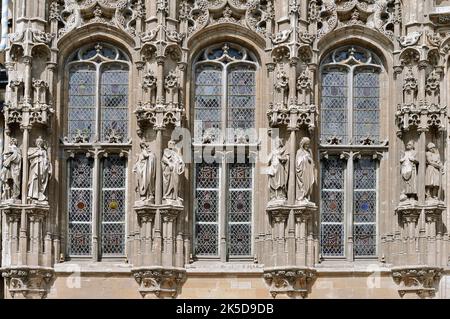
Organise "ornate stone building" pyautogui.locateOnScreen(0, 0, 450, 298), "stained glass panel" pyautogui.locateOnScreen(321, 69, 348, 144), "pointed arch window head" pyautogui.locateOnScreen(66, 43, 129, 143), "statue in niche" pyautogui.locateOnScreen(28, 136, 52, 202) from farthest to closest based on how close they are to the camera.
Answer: "stained glass panel" pyautogui.locateOnScreen(321, 69, 348, 144)
"pointed arch window head" pyautogui.locateOnScreen(66, 43, 129, 143)
"ornate stone building" pyautogui.locateOnScreen(0, 0, 450, 298)
"statue in niche" pyautogui.locateOnScreen(28, 136, 52, 202)

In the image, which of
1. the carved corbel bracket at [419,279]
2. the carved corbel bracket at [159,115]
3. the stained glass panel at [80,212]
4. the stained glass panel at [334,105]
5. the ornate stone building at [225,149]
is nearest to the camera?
the carved corbel bracket at [419,279]

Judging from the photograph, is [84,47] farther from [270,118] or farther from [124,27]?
[270,118]

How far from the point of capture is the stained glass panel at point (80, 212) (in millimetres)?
37250

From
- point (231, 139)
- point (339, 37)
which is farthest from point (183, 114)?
point (339, 37)

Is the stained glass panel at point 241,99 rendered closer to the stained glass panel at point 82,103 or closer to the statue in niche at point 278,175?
the statue in niche at point 278,175

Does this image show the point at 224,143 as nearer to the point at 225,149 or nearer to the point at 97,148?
the point at 225,149

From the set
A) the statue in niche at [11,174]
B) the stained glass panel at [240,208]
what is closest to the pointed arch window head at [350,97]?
the stained glass panel at [240,208]

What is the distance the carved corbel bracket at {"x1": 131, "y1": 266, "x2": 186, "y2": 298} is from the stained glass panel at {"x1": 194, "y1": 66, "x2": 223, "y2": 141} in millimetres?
3359

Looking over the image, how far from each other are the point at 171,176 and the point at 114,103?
2.56 m

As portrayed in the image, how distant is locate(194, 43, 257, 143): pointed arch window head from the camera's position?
37.7 m

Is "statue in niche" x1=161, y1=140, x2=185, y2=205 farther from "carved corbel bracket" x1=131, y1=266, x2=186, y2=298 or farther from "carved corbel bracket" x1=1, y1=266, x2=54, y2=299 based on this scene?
"carved corbel bracket" x1=1, y1=266, x2=54, y2=299

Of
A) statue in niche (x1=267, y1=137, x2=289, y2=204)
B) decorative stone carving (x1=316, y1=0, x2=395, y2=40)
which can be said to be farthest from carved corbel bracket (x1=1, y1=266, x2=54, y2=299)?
decorative stone carving (x1=316, y1=0, x2=395, y2=40)

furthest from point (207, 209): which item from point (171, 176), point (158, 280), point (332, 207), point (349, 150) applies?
point (349, 150)

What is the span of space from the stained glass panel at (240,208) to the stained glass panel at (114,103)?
109 inches
